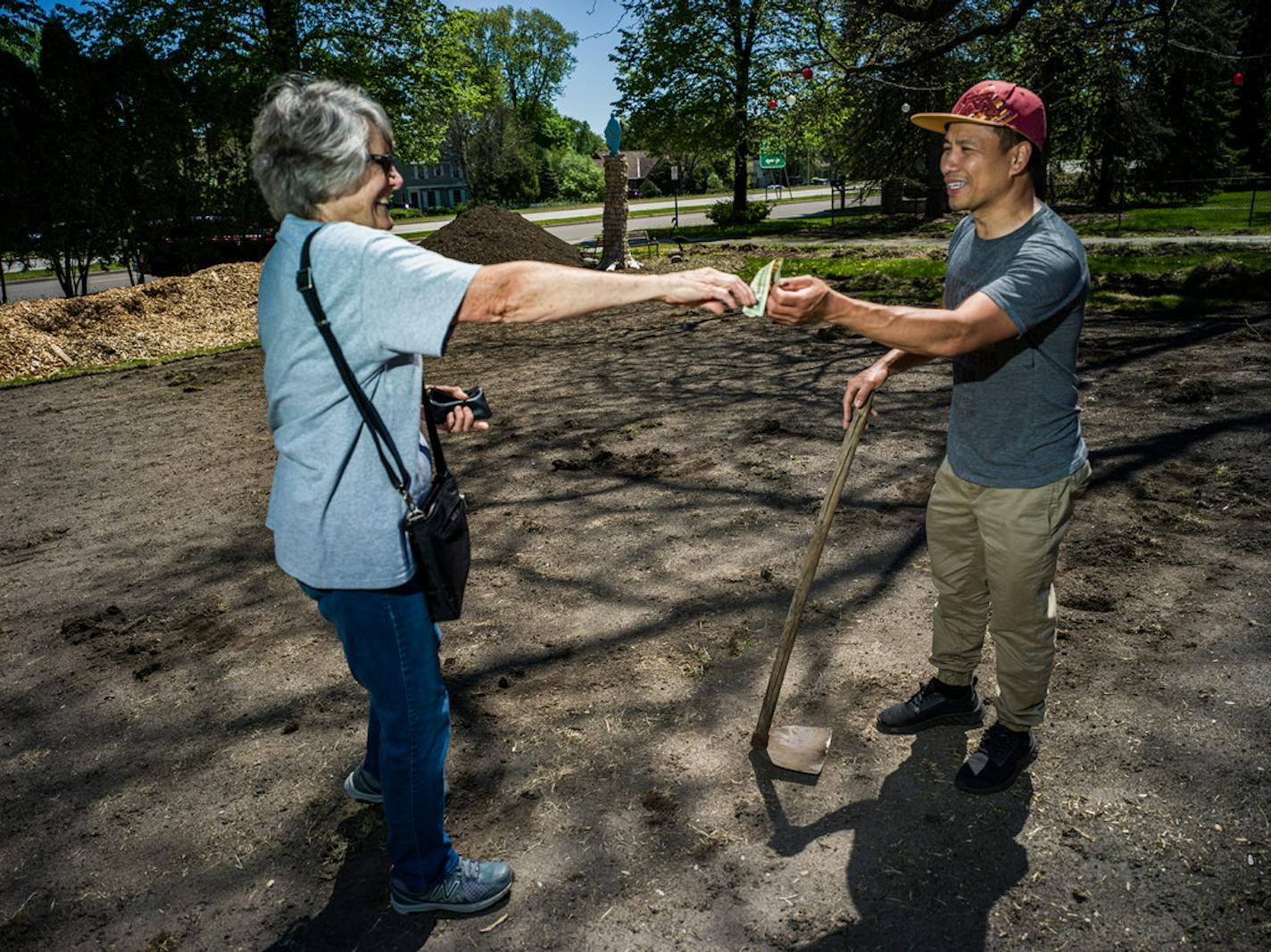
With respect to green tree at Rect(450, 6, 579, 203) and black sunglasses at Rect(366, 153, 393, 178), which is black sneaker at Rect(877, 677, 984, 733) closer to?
black sunglasses at Rect(366, 153, 393, 178)

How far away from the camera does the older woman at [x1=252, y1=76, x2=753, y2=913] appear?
1.87 m

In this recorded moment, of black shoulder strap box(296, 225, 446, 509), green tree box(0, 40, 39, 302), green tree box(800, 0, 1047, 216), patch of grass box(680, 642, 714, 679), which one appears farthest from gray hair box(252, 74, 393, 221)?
green tree box(0, 40, 39, 302)

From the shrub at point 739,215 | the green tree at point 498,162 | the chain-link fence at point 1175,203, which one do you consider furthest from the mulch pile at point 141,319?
the green tree at point 498,162

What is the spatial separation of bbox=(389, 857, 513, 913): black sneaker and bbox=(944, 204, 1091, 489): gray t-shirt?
2047 mm

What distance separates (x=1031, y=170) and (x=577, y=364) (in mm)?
8051

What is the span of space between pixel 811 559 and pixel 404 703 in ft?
4.82

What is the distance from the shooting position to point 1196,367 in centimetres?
797

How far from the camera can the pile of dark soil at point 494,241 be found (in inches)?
650

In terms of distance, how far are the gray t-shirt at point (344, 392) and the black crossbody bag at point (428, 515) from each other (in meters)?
0.02

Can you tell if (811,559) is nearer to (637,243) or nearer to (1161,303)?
(1161,303)

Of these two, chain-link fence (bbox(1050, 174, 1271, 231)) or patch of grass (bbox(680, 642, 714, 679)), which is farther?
chain-link fence (bbox(1050, 174, 1271, 231))

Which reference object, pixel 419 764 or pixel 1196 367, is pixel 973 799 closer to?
pixel 419 764

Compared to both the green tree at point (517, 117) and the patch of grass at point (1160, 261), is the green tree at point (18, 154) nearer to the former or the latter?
the patch of grass at point (1160, 261)

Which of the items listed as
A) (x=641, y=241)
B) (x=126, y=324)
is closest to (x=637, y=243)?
(x=641, y=241)
